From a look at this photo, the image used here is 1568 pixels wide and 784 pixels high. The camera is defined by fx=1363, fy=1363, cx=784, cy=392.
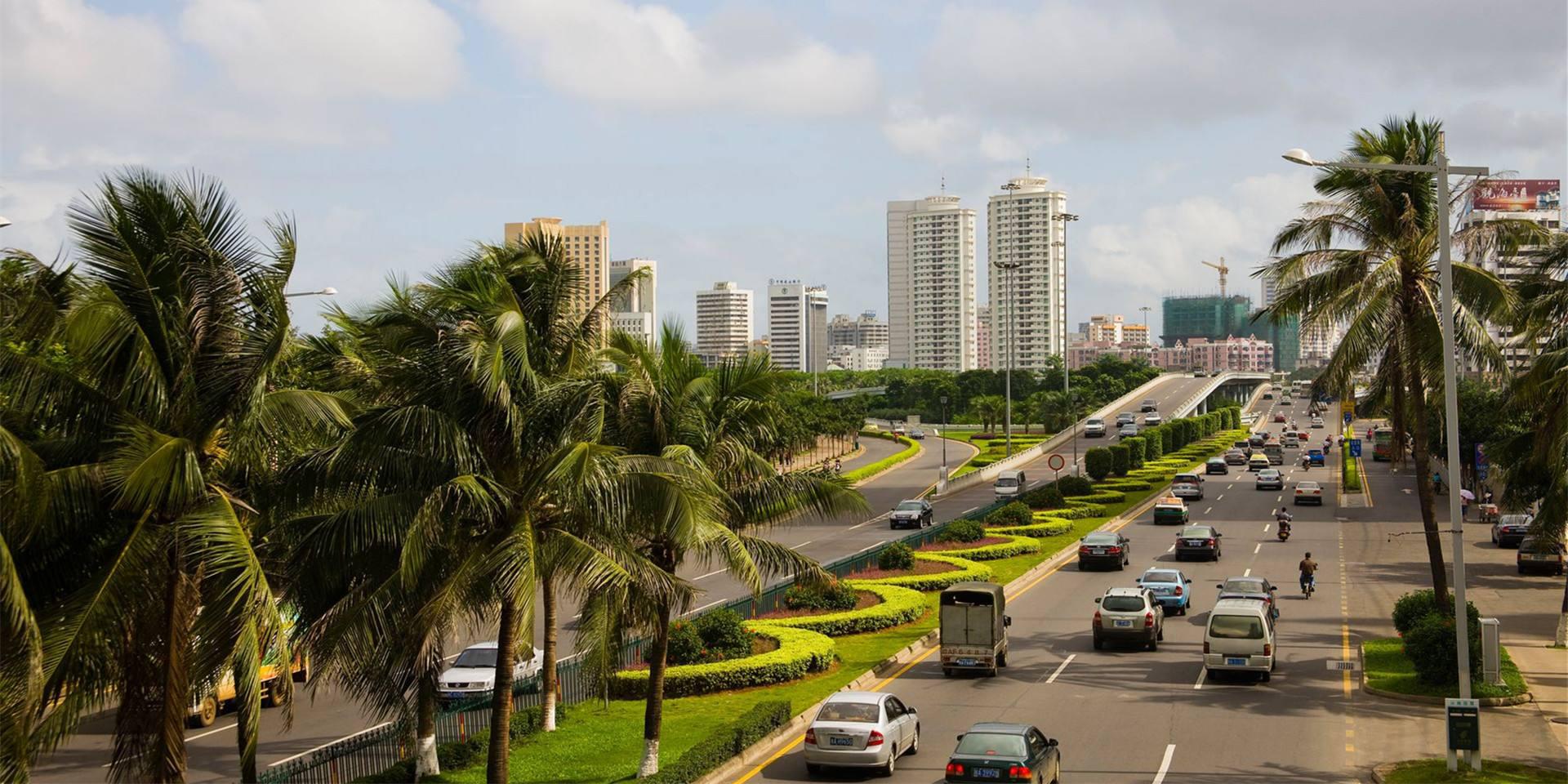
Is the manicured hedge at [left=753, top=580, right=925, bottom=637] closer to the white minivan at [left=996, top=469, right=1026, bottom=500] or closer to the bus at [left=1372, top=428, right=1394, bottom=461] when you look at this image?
the white minivan at [left=996, top=469, right=1026, bottom=500]

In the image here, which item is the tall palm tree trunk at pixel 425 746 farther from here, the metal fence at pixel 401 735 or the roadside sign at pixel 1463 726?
the roadside sign at pixel 1463 726

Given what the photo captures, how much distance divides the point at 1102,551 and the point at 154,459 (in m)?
38.0

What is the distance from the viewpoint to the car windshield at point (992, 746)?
725 inches

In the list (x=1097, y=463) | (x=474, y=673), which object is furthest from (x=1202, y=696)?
(x=1097, y=463)

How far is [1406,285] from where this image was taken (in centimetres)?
2766

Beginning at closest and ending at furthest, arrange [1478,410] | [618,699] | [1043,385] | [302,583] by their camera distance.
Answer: [302,583], [618,699], [1478,410], [1043,385]

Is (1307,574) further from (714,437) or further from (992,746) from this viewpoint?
(714,437)

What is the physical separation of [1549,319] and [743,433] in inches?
829

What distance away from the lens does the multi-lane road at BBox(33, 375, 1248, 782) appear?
2272cm

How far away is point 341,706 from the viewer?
27797mm

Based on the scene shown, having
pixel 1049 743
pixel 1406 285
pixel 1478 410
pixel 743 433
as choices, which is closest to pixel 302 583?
pixel 743 433

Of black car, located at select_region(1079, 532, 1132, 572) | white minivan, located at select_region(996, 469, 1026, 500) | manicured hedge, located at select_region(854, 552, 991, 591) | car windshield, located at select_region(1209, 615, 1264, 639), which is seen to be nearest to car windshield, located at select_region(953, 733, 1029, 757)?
car windshield, located at select_region(1209, 615, 1264, 639)

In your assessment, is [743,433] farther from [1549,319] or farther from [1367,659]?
[1549,319]

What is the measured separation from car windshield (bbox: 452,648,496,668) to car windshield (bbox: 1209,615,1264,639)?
49.4 ft
